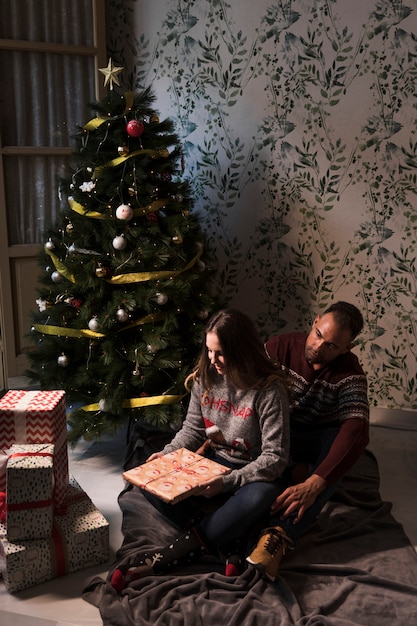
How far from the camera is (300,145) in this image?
311 centimetres

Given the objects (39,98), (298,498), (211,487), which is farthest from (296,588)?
(39,98)

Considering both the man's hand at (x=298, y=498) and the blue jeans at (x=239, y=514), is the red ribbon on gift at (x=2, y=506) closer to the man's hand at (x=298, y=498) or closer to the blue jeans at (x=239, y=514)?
the blue jeans at (x=239, y=514)

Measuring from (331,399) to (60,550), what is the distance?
3.45 ft

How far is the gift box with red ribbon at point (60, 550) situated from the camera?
189 cm

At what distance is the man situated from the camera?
1996 mm

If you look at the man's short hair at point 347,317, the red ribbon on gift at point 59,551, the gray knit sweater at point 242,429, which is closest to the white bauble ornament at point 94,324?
the gray knit sweater at point 242,429

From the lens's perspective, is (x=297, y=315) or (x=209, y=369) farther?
(x=297, y=315)

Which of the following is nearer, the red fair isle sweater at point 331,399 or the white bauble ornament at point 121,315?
the red fair isle sweater at point 331,399

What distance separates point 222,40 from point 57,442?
215 centimetres

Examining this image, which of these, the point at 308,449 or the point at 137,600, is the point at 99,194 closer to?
the point at 308,449

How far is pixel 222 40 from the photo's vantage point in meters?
3.17

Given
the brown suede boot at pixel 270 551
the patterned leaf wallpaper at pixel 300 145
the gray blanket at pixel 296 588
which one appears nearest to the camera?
the gray blanket at pixel 296 588

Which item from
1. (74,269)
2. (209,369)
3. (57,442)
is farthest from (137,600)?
(74,269)

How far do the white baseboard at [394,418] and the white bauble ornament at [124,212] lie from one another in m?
1.64
